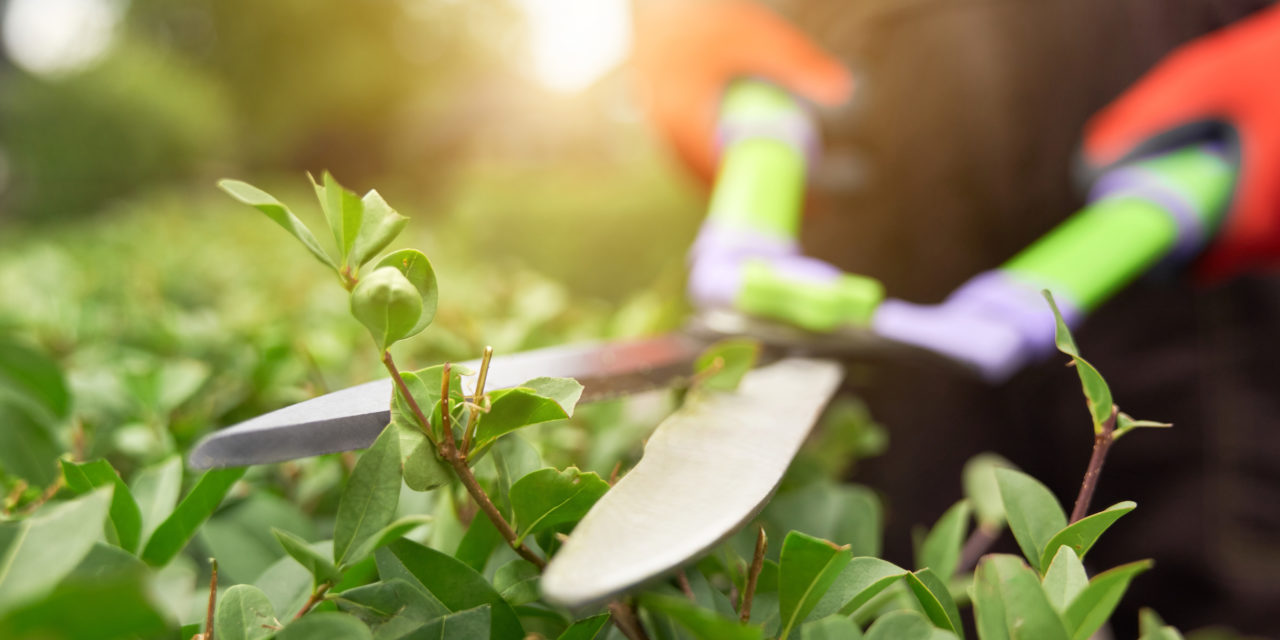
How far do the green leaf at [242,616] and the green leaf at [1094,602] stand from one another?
362 mm

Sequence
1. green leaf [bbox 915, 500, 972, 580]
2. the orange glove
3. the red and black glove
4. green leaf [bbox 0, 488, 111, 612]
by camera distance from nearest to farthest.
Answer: green leaf [bbox 0, 488, 111, 612] → green leaf [bbox 915, 500, 972, 580] → the red and black glove → the orange glove

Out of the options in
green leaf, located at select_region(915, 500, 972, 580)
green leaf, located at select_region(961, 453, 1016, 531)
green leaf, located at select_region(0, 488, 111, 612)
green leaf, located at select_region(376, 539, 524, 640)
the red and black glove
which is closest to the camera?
green leaf, located at select_region(0, 488, 111, 612)

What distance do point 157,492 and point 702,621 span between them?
356 mm

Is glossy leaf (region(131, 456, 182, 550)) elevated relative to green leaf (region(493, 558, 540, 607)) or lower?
elevated

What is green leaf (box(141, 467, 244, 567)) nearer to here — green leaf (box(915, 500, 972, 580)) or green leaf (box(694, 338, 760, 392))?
green leaf (box(694, 338, 760, 392))

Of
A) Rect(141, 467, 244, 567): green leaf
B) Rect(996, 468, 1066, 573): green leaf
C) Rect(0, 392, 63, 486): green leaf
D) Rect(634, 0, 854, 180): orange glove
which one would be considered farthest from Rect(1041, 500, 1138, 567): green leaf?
Rect(634, 0, 854, 180): orange glove

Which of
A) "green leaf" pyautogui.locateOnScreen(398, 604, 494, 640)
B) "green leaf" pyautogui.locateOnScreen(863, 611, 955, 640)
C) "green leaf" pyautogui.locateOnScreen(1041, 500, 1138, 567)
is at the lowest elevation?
"green leaf" pyautogui.locateOnScreen(863, 611, 955, 640)

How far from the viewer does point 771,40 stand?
55.2 inches

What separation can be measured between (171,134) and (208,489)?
1011 cm

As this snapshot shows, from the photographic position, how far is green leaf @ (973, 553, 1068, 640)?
1.04 ft

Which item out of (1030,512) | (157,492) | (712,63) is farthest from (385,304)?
(712,63)

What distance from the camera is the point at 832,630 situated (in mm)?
324

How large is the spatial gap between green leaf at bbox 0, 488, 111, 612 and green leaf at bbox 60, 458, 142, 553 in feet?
0.39

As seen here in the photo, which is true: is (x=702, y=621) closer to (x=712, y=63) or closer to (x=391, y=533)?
(x=391, y=533)
